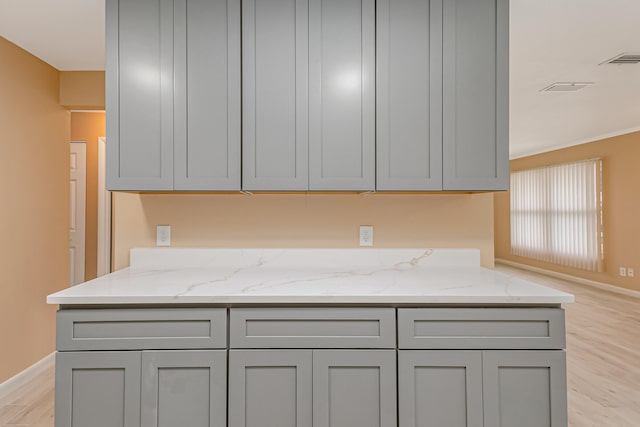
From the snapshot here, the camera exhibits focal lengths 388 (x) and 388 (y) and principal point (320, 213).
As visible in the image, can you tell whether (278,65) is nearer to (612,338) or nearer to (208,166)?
(208,166)

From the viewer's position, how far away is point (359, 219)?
7.57 feet

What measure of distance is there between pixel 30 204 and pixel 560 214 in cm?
761

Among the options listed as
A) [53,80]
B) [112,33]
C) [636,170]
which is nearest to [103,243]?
[53,80]

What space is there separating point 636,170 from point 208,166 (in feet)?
20.5

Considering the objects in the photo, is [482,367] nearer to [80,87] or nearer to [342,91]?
[342,91]

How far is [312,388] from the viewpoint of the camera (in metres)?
1.56

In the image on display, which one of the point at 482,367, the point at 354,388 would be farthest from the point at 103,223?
the point at 482,367

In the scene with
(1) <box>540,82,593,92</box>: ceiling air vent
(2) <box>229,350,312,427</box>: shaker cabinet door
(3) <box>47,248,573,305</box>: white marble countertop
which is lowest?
(2) <box>229,350,312,427</box>: shaker cabinet door

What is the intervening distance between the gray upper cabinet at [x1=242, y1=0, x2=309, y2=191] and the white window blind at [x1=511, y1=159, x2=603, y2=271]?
6144 millimetres

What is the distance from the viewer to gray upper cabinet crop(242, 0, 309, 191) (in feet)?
6.33

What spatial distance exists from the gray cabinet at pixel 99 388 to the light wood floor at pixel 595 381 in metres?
0.97

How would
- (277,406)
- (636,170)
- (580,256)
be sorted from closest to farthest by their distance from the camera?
1. (277,406)
2. (636,170)
3. (580,256)

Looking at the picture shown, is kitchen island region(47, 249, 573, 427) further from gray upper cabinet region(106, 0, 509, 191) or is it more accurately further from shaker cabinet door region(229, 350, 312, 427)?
gray upper cabinet region(106, 0, 509, 191)

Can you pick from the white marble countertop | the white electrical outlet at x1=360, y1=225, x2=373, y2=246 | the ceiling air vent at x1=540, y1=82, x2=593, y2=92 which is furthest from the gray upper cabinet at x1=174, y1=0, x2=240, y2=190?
the ceiling air vent at x1=540, y1=82, x2=593, y2=92
